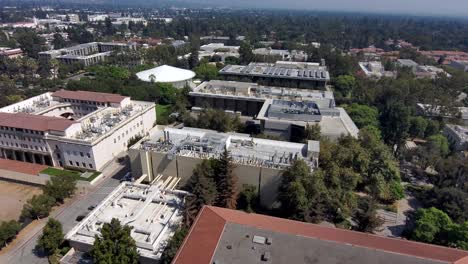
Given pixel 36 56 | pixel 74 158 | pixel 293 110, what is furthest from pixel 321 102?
pixel 36 56

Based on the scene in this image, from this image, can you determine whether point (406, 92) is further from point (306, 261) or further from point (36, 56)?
point (36, 56)

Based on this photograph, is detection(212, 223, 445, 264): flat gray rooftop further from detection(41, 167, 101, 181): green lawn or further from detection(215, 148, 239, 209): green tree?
detection(41, 167, 101, 181): green lawn

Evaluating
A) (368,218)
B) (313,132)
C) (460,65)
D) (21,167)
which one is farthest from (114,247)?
(460,65)

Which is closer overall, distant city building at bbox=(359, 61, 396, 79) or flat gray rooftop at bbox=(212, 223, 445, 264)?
flat gray rooftop at bbox=(212, 223, 445, 264)

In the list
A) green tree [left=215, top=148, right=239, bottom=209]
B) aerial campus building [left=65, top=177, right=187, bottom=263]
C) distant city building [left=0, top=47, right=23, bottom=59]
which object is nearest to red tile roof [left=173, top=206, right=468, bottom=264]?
aerial campus building [left=65, top=177, right=187, bottom=263]

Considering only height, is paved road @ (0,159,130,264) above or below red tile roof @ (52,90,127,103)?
below

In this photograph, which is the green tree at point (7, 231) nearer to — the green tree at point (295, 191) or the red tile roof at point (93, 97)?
the red tile roof at point (93, 97)

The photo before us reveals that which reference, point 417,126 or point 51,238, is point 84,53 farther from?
point 417,126

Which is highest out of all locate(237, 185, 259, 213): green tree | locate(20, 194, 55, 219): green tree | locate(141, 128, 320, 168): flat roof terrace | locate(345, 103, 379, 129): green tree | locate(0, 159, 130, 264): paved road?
locate(141, 128, 320, 168): flat roof terrace
